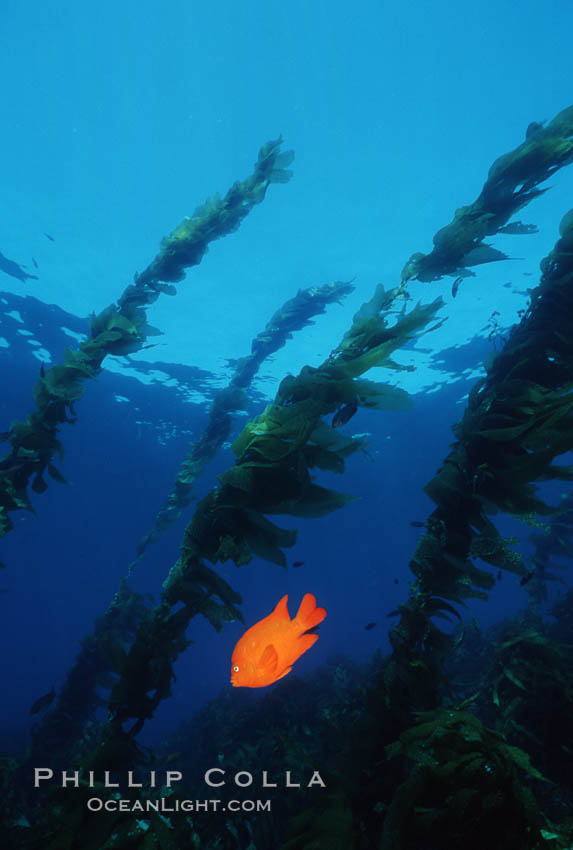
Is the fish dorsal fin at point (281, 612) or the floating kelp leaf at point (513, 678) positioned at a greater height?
the fish dorsal fin at point (281, 612)

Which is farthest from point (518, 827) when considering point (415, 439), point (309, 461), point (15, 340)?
point (415, 439)

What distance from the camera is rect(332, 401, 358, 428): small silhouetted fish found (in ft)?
8.87

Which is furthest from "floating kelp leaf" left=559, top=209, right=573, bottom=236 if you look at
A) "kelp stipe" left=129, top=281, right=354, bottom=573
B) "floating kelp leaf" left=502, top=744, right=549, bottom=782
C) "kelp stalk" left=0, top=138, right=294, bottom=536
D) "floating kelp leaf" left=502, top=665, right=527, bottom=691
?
"kelp stipe" left=129, top=281, right=354, bottom=573

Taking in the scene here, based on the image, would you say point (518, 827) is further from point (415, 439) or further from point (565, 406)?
point (415, 439)

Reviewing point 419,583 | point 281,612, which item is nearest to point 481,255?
point 419,583

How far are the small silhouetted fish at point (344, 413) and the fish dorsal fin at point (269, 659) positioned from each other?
1.97 metres

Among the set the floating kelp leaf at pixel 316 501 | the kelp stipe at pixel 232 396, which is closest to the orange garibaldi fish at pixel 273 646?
the floating kelp leaf at pixel 316 501

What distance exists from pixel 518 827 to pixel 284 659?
6.15ft

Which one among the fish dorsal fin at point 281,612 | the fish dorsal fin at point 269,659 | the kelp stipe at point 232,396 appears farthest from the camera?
the kelp stipe at point 232,396

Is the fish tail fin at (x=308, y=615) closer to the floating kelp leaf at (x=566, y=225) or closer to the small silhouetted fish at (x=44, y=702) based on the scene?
the floating kelp leaf at (x=566, y=225)

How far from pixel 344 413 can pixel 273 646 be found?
6.77ft

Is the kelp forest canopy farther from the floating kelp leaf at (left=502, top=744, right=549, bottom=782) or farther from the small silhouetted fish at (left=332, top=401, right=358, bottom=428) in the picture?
the small silhouetted fish at (left=332, top=401, right=358, bottom=428)

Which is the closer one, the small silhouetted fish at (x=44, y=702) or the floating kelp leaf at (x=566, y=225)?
the floating kelp leaf at (x=566, y=225)

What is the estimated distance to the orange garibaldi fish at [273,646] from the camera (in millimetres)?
2855
